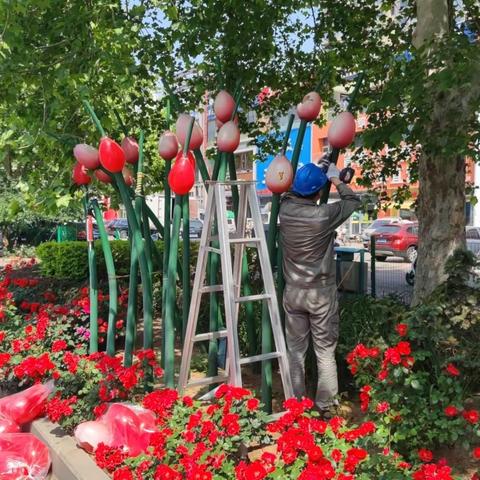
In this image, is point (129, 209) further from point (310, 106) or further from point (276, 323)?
point (310, 106)

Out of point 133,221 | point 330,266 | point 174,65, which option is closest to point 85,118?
point 174,65

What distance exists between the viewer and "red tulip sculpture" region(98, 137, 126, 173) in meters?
4.11

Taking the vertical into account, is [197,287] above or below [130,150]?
below

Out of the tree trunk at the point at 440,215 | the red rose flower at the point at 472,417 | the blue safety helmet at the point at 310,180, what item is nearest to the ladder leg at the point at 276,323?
the blue safety helmet at the point at 310,180

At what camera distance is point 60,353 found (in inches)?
176

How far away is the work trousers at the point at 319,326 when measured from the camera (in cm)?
371

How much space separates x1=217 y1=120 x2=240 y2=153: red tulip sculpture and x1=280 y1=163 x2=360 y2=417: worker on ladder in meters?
0.61

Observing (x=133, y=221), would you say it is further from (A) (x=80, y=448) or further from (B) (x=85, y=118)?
(B) (x=85, y=118)

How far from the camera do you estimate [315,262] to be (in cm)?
372

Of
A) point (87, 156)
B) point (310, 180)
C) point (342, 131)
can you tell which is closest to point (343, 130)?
point (342, 131)

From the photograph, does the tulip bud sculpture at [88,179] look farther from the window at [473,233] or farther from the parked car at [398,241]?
the window at [473,233]

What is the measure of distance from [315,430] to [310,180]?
1.73 metres

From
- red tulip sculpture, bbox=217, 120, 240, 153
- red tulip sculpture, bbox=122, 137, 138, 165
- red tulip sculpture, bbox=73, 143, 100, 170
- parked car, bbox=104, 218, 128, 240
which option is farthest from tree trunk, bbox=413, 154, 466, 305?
parked car, bbox=104, 218, 128, 240

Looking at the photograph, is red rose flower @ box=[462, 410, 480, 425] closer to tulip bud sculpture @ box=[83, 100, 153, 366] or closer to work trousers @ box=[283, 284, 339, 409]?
work trousers @ box=[283, 284, 339, 409]
